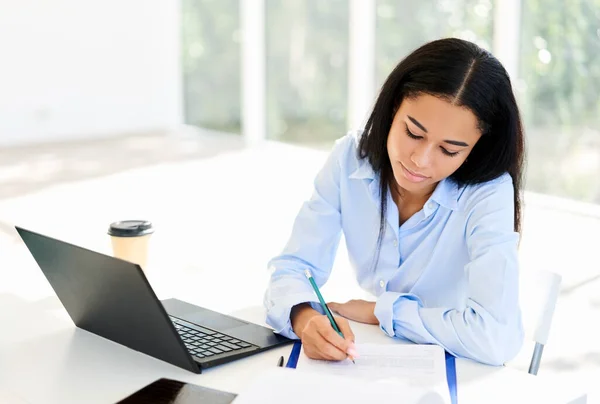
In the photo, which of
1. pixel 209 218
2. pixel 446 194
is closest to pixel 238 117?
pixel 209 218

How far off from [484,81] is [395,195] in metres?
0.33

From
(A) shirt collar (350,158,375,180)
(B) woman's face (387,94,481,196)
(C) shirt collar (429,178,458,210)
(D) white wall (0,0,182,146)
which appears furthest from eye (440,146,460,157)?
(D) white wall (0,0,182,146)

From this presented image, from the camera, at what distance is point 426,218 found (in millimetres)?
1796

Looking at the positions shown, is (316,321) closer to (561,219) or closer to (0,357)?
(0,357)

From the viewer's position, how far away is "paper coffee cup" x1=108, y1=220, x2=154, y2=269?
69.6 inches

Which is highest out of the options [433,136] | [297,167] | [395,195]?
[433,136]

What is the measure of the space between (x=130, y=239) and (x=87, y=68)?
18.7ft

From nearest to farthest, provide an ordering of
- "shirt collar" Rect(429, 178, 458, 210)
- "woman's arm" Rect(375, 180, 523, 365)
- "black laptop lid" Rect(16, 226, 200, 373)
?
"black laptop lid" Rect(16, 226, 200, 373), "woman's arm" Rect(375, 180, 523, 365), "shirt collar" Rect(429, 178, 458, 210)

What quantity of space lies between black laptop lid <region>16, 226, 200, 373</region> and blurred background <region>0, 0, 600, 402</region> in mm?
383

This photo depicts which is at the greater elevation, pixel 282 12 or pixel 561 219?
pixel 282 12

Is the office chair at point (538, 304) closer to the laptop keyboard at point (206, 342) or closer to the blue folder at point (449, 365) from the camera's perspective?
the blue folder at point (449, 365)

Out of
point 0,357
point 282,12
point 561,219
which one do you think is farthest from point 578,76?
point 0,357

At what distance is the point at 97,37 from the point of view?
7188mm

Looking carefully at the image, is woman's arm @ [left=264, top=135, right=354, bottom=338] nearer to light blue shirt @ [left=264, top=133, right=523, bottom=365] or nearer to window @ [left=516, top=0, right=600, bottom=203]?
light blue shirt @ [left=264, top=133, right=523, bottom=365]
